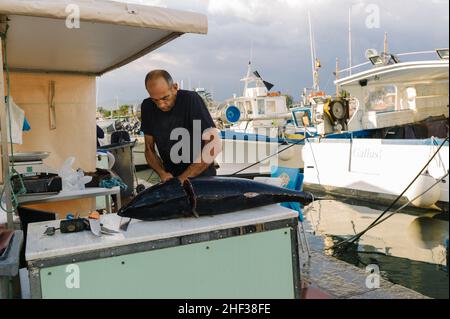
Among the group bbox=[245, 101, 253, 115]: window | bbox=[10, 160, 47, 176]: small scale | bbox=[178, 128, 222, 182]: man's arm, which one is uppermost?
bbox=[245, 101, 253, 115]: window

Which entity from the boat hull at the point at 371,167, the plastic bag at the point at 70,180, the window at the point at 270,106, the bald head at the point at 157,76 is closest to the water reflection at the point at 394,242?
the boat hull at the point at 371,167

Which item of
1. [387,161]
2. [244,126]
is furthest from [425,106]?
[244,126]

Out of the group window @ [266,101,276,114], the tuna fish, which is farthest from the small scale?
window @ [266,101,276,114]

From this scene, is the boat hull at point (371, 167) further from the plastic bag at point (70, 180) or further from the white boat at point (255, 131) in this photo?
the plastic bag at point (70, 180)

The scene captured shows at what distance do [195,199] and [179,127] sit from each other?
111cm

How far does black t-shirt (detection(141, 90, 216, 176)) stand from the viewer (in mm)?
3271

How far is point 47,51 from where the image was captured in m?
4.20

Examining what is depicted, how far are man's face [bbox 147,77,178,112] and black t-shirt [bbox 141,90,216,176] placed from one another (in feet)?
0.23

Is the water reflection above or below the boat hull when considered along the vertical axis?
below

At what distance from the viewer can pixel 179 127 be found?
3338 mm

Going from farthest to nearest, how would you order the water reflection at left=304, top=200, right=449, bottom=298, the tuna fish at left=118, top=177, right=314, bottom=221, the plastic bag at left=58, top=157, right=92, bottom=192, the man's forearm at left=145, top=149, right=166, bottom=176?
the water reflection at left=304, top=200, right=449, bottom=298 < the plastic bag at left=58, top=157, right=92, bottom=192 < the man's forearm at left=145, top=149, right=166, bottom=176 < the tuna fish at left=118, top=177, right=314, bottom=221

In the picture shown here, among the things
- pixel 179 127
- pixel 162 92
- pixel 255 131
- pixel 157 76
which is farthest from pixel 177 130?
pixel 255 131

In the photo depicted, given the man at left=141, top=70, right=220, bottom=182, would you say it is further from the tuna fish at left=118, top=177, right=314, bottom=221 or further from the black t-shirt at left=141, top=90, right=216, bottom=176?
the tuna fish at left=118, top=177, right=314, bottom=221

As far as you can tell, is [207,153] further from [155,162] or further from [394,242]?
[394,242]
